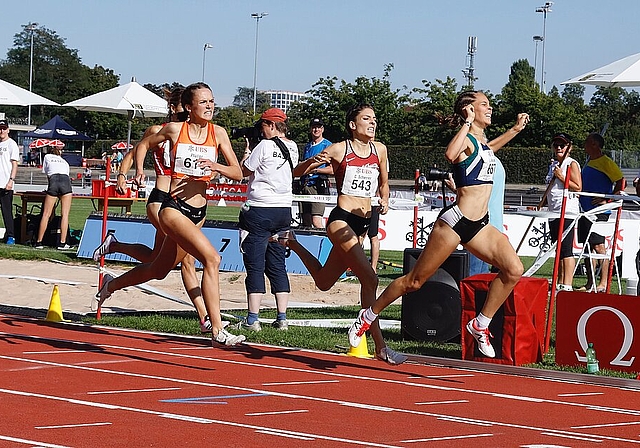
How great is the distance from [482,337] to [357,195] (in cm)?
152

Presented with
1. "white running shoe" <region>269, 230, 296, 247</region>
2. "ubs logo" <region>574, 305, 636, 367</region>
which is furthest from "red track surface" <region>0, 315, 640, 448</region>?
"white running shoe" <region>269, 230, 296, 247</region>

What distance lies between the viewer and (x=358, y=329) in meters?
8.87

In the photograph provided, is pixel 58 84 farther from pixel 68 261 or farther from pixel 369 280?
pixel 369 280

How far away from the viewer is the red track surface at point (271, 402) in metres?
6.03

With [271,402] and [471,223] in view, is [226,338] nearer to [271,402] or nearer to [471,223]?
[271,402]

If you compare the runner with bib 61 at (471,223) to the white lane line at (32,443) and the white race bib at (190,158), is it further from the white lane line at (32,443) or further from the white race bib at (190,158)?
the white lane line at (32,443)

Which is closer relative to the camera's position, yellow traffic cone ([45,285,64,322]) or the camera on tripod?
the camera on tripod

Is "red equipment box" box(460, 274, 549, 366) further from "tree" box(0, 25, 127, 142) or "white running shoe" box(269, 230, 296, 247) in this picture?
"tree" box(0, 25, 127, 142)

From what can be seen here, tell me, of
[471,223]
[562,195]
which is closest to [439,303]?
[471,223]

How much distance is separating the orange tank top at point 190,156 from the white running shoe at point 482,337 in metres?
2.39

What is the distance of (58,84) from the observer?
128 meters

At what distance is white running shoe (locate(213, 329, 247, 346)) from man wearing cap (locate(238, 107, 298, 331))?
1884 mm

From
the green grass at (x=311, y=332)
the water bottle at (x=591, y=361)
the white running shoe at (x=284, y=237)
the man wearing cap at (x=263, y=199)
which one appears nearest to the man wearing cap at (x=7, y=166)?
the green grass at (x=311, y=332)

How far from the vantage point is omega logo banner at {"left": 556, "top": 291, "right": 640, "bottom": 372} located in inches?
345
